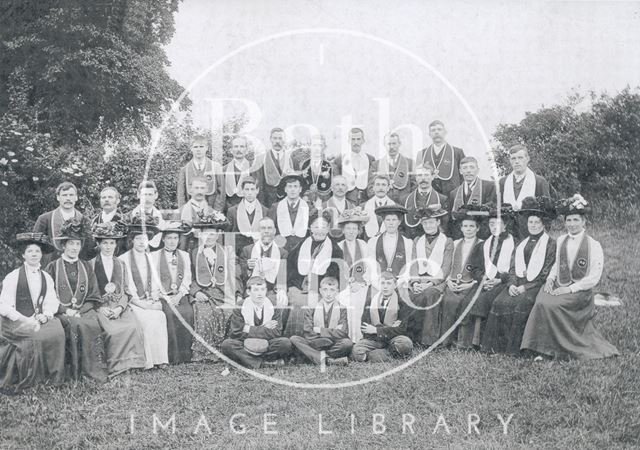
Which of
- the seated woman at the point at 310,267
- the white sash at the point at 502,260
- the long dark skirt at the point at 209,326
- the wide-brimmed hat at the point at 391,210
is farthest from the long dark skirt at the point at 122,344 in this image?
the white sash at the point at 502,260

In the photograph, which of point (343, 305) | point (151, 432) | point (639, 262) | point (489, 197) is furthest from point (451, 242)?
point (151, 432)

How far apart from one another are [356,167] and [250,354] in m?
2.57

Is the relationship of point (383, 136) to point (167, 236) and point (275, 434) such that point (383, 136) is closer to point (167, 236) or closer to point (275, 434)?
point (167, 236)

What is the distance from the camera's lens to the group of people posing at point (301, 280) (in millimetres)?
5562

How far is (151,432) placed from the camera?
4914mm

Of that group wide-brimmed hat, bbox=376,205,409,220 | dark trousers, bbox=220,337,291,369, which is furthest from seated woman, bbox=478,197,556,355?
dark trousers, bbox=220,337,291,369

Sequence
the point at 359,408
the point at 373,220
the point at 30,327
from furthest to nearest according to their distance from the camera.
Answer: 1. the point at 373,220
2. the point at 30,327
3. the point at 359,408

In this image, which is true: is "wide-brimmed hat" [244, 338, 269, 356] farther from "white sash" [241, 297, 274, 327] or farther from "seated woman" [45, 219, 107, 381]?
"seated woman" [45, 219, 107, 381]

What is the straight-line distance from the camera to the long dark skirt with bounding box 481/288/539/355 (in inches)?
224

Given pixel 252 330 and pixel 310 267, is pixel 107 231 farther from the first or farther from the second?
pixel 310 267

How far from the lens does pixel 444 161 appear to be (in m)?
7.25

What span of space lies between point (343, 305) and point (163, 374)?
1.65 m

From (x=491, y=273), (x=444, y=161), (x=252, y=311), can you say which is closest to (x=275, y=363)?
(x=252, y=311)

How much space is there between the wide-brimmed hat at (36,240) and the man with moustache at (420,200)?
339 centimetres
